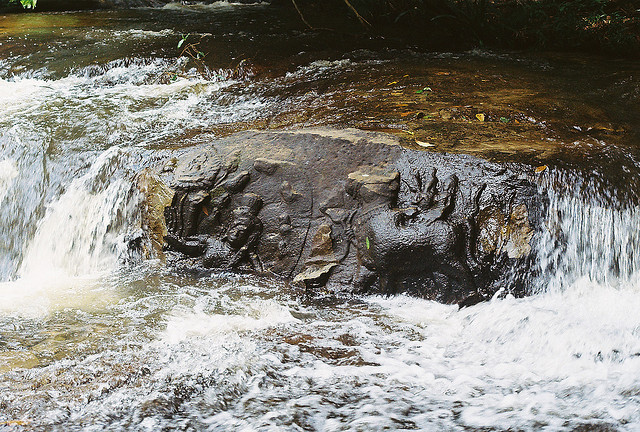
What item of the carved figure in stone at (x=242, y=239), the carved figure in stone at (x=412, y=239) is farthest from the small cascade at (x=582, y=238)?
the carved figure in stone at (x=242, y=239)

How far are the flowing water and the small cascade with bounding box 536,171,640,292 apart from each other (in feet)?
0.04

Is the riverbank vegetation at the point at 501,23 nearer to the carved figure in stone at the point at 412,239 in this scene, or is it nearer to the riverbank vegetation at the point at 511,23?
the riverbank vegetation at the point at 511,23

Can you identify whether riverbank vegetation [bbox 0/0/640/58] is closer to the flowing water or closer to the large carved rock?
the flowing water

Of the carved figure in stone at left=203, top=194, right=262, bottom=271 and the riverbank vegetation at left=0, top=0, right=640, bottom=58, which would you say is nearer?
the carved figure in stone at left=203, top=194, right=262, bottom=271

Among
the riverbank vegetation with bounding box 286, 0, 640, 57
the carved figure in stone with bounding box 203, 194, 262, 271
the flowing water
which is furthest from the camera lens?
the riverbank vegetation with bounding box 286, 0, 640, 57

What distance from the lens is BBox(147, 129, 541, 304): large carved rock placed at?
4129 millimetres

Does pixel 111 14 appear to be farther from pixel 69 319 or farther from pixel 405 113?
pixel 69 319

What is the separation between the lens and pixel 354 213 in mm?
4375

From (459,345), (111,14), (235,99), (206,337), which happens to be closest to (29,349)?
(206,337)

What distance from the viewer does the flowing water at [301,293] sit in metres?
2.99

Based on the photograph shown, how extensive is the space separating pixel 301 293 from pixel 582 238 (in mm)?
2008

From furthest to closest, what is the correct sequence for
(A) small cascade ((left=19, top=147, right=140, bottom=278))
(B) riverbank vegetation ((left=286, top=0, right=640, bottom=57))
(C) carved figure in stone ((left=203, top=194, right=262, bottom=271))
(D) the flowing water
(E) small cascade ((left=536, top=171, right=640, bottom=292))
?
(B) riverbank vegetation ((left=286, top=0, right=640, bottom=57)) → (A) small cascade ((left=19, top=147, right=140, bottom=278)) → (C) carved figure in stone ((left=203, top=194, right=262, bottom=271)) → (E) small cascade ((left=536, top=171, right=640, bottom=292)) → (D) the flowing water

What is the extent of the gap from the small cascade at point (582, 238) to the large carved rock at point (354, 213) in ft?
0.48

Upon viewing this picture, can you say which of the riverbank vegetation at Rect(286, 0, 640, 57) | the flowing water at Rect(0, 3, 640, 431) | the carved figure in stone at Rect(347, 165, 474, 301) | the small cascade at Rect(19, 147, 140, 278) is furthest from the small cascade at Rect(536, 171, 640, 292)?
the riverbank vegetation at Rect(286, 0, 640, 57)
